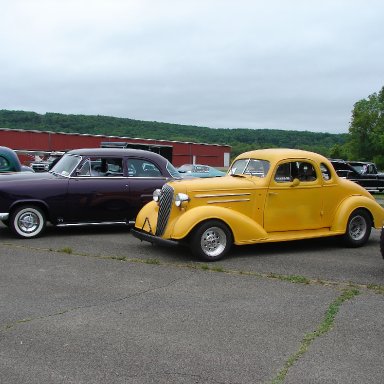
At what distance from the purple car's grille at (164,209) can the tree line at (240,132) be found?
159 ft

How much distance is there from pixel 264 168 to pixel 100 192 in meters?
3.39

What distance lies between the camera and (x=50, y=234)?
10.4m

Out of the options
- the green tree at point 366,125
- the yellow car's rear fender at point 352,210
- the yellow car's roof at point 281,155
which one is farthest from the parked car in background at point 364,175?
the green tree at point 366,125

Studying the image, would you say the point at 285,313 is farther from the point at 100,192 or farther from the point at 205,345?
the point at 100,192

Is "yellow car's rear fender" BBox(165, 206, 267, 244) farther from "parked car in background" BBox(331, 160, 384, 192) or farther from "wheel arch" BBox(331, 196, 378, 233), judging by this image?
"parked car in background" BBox(331, 160, 384, 192)

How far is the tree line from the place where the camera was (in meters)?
65.8

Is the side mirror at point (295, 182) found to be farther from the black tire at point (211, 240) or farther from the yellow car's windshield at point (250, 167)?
the black tire at point (211, 240)

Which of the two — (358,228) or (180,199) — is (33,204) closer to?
(180,199)

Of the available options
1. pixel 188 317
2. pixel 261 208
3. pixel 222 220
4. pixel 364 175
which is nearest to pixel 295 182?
pixel 261 208

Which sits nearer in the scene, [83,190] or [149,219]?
[149,219]

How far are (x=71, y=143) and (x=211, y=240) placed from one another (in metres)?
49.6

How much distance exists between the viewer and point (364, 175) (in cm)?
2478

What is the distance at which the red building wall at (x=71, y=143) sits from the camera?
52062mm

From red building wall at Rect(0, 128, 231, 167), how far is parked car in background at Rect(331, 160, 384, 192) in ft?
106
